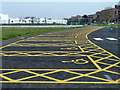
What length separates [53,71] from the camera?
6375 mm

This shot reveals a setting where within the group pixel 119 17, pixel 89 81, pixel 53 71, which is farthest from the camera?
pixel 119 17

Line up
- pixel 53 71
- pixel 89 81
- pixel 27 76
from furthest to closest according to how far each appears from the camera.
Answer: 1. pixel 53 71
2. pixel 27 76
3. pixel 89 81

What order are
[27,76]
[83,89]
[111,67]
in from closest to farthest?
Result: 1. [83,89]
2. [27,76]
3. [111,67]

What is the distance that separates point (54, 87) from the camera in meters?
4.77

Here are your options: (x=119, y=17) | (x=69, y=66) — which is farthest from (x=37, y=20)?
(x=69, y=66)

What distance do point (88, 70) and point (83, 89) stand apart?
1.97 m

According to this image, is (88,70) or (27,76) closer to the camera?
(27,76)

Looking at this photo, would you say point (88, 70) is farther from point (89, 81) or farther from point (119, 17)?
point (119, 17)

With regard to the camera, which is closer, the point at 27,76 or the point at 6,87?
the point at 6,87

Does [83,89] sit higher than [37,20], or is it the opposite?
[37,20]

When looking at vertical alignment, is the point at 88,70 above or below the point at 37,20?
below

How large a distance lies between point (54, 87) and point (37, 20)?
11565cm

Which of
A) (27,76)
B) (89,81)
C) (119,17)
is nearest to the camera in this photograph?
Answer: (89,81)

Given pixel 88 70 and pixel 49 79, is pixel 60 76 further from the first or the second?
pixel 88 70
